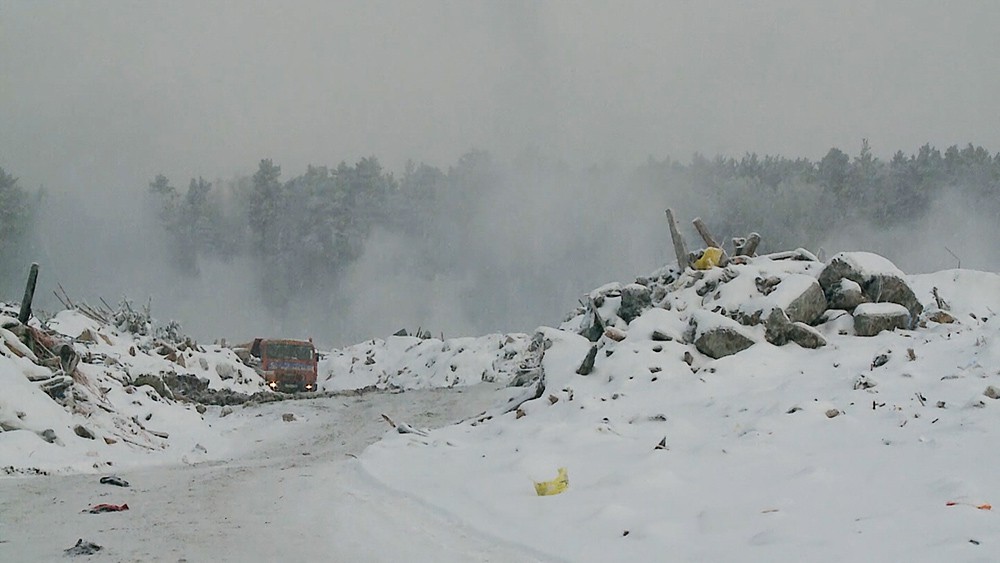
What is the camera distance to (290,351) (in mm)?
32562

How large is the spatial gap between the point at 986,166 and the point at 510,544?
201ft

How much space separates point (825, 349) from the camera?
45.5 ft

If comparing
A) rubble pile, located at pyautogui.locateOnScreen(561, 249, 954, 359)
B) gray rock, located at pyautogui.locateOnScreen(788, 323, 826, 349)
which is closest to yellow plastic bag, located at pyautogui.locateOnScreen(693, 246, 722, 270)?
rubble pile, located at pyautogui.locateOnScreen(561, 249, 954, 359)

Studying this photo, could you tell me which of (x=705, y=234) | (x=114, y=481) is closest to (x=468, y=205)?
(x=705, y=234)

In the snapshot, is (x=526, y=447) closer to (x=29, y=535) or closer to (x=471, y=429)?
(x=471, y=429)

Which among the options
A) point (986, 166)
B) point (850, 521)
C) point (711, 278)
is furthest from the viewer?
point (986, 166)

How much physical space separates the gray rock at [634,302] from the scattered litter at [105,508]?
1331 cm

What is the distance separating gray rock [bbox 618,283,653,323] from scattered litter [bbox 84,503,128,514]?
13.3 meters

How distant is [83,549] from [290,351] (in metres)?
27.6

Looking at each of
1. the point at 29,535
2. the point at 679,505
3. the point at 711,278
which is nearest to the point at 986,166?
the point at 711,278

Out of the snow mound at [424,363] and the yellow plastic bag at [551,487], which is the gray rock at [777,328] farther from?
the snow mound at [424,363]

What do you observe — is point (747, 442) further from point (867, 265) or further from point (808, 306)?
point (867, 265)

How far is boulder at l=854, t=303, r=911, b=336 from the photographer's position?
14.9 meters

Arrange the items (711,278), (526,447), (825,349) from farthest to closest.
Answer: (711,278), (825,349), (526,447)
